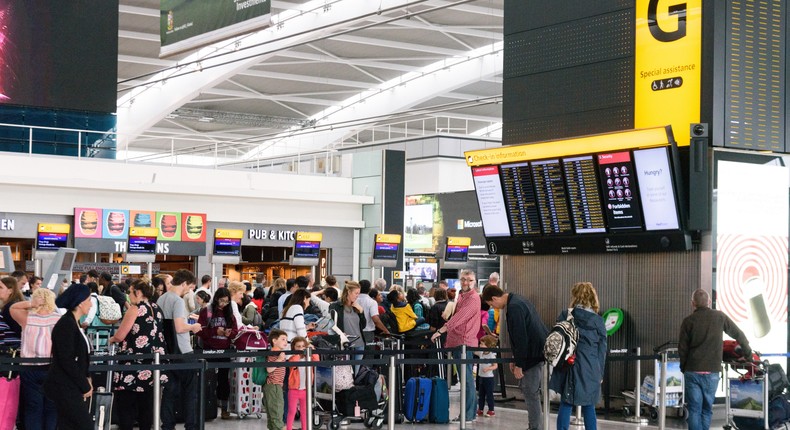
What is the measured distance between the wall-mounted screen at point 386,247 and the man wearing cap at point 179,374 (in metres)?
14.1

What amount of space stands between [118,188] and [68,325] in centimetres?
1748

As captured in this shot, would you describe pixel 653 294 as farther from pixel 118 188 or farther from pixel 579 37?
pixel 118 188

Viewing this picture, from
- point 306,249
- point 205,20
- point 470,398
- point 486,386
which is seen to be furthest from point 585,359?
point 306,249

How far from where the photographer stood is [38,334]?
27.9 feet

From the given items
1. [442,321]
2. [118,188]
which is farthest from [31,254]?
[442,321]

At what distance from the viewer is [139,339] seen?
30.3ft

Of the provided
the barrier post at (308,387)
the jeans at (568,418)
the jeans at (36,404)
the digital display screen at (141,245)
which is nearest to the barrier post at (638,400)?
the jeans at (568,418)

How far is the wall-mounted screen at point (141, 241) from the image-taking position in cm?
2377

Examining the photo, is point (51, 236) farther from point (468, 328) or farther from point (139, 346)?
point (139, 346)

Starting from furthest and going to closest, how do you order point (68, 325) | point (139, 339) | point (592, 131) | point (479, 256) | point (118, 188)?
point (479, 256)
point (118, 188)
point (592, 131)
point (139, 339)
point (68, 325)

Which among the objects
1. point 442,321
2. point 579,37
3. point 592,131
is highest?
point 579,37

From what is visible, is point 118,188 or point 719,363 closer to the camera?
point 719,363

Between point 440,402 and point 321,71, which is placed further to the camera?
point 321,71

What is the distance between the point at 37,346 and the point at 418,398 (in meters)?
4.58
